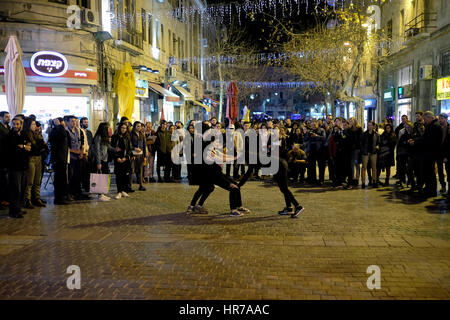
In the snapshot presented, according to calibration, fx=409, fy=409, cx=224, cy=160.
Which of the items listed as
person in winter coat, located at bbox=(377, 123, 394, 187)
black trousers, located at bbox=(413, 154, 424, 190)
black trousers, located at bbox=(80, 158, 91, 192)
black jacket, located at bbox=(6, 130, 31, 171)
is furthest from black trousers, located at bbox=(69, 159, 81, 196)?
black trousers, located at bbox=(413, 154, 424, 190)

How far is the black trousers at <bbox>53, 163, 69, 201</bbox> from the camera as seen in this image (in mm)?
9891

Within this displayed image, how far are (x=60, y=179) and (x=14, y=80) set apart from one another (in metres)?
3.04

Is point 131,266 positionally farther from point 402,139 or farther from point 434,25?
point 434,25

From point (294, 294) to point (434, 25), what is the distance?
21941 mm

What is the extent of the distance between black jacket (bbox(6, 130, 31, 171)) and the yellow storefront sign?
60.8 feet

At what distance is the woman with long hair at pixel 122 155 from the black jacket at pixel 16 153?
2.46 m

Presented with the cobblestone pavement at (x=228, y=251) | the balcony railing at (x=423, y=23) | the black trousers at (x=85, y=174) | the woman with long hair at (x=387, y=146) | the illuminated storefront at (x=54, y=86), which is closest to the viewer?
the cobblestone pavement at (x=228, y=251)

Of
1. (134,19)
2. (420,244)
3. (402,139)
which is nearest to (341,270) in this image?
(420,244)

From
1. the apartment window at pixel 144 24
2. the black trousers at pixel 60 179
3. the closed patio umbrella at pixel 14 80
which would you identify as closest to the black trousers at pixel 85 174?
the black trousers at pixel 60 179

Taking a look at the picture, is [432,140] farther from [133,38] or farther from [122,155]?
[133,38]

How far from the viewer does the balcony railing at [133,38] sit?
20.1 meters

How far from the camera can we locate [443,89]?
20.0 m

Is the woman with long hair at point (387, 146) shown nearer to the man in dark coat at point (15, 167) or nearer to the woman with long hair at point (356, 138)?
the woman with long hair at point (356, 138)
